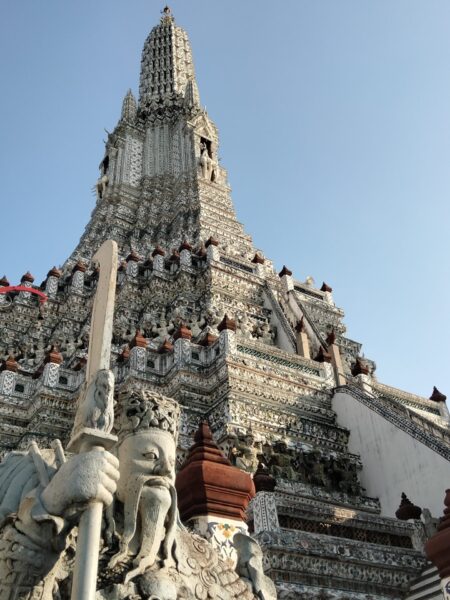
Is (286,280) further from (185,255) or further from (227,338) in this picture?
(227,338)

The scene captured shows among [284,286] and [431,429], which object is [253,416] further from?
[284,286]

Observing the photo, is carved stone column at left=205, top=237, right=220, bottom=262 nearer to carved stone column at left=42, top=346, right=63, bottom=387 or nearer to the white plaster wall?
carved stone column at left=42, top=346, right=63, bottom=387

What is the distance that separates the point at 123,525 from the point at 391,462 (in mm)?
9298

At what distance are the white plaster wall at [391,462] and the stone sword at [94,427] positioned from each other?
8427mm

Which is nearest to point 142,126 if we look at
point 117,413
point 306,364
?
point 306,364

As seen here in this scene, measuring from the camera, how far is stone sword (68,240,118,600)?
2539mm

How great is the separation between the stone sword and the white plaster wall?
27.6ft

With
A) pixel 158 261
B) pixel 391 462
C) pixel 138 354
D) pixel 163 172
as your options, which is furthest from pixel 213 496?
pixel 163 172

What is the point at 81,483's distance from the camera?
8.74ft

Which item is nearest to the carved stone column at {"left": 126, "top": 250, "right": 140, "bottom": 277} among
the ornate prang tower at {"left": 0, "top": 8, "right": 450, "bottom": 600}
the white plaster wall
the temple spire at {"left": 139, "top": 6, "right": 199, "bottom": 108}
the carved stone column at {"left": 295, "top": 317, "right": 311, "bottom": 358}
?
the ornate prang tower at {"left": 0, "top": 8, "right": 450, "bottom": 600}

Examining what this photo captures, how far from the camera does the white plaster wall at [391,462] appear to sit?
414 inches

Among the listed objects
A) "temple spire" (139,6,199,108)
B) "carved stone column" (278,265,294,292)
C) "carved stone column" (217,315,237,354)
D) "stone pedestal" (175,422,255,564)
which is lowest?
"stone pedestal" (175,422,255,564)

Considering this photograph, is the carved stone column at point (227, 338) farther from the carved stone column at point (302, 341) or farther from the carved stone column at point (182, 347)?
the carved stone column at point (302, 341)

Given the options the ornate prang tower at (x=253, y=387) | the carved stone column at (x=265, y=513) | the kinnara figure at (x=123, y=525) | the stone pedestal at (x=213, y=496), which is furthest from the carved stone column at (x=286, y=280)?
the kinnara figure at (x=123, y=525)
